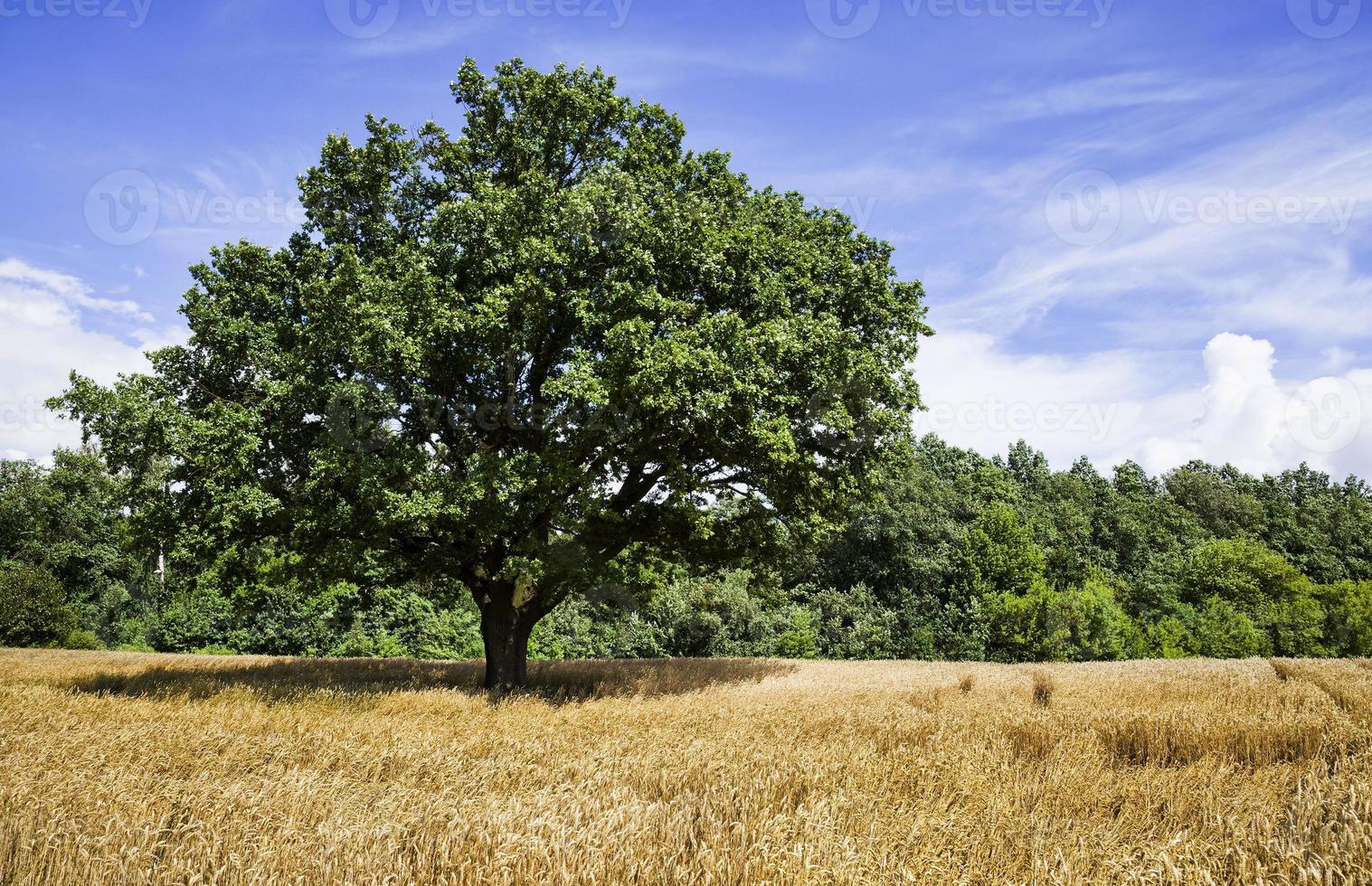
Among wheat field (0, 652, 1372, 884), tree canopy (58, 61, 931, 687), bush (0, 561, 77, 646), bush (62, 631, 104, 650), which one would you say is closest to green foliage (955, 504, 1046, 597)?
tree canopy (58, 61, 931, 687)

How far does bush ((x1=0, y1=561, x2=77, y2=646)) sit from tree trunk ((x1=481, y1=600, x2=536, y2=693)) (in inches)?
1622

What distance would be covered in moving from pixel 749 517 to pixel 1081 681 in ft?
29.1

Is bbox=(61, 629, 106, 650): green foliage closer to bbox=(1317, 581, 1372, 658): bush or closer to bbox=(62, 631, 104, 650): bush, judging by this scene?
bbox=(62, 631, 104, 650): bush

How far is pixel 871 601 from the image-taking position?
48250mm

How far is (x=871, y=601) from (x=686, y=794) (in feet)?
149

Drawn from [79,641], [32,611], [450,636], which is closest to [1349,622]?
[450,636]

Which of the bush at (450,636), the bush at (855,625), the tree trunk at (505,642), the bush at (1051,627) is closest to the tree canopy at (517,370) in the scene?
the tree trunk at (505,642)

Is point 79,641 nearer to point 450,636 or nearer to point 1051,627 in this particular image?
point 450,636

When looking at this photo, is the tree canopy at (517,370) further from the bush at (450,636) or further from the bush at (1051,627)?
the bush at (1051,627)

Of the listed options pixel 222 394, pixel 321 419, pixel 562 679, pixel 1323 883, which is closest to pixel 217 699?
pixel 321 419

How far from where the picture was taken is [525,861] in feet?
13.2

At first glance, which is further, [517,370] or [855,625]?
[855,625]

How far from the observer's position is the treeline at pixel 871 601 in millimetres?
40969

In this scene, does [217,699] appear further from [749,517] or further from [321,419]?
[749,517]
